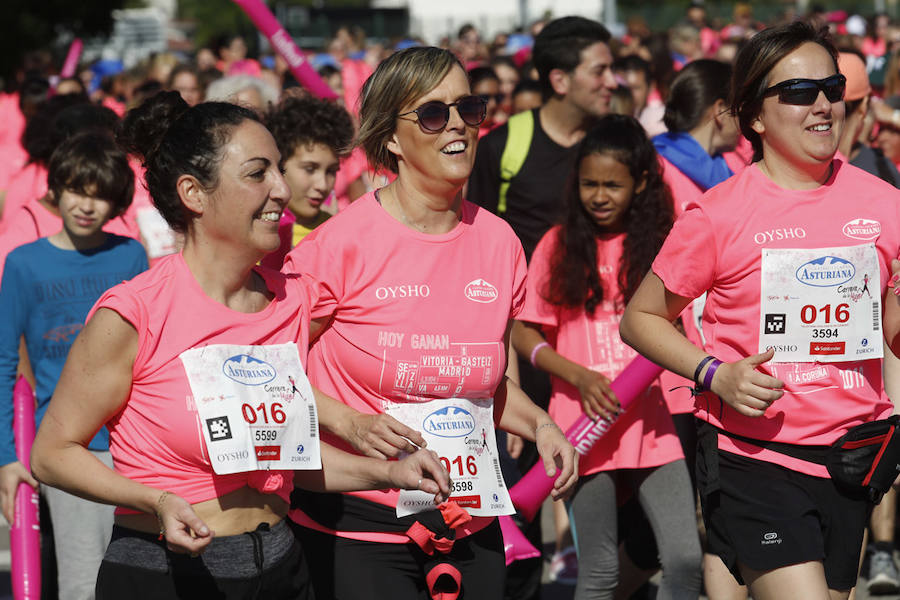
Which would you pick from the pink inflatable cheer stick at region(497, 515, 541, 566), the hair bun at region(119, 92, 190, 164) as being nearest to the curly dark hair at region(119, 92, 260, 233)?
the hair bun at region(119, 92, 190, 164)

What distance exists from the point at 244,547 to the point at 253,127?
3.66ft

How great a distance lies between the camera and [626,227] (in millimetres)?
5234

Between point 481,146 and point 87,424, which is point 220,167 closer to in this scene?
point 87,424

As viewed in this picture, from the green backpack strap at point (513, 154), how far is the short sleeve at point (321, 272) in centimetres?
255

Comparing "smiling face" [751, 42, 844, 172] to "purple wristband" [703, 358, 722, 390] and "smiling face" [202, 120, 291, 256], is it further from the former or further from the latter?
"smiling face" [202, 120, 291, 256]

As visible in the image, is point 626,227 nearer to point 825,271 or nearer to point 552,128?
point 552,128

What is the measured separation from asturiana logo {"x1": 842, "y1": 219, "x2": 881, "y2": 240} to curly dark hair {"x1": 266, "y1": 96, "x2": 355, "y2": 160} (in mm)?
2492

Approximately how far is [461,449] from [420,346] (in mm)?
321

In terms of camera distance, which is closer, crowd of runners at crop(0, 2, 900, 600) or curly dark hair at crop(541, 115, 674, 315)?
crowd of runners at crop(0, 2, 900, 600)

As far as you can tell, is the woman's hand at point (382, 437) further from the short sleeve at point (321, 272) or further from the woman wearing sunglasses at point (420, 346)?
the short sleeve at point (321, 272)

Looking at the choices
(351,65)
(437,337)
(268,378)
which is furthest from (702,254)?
(351,65)

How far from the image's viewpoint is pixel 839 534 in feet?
12.5

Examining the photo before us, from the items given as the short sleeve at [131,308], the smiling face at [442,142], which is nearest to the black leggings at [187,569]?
the short sleeve at [131,308]

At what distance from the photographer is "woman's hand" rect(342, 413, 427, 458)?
339cm
